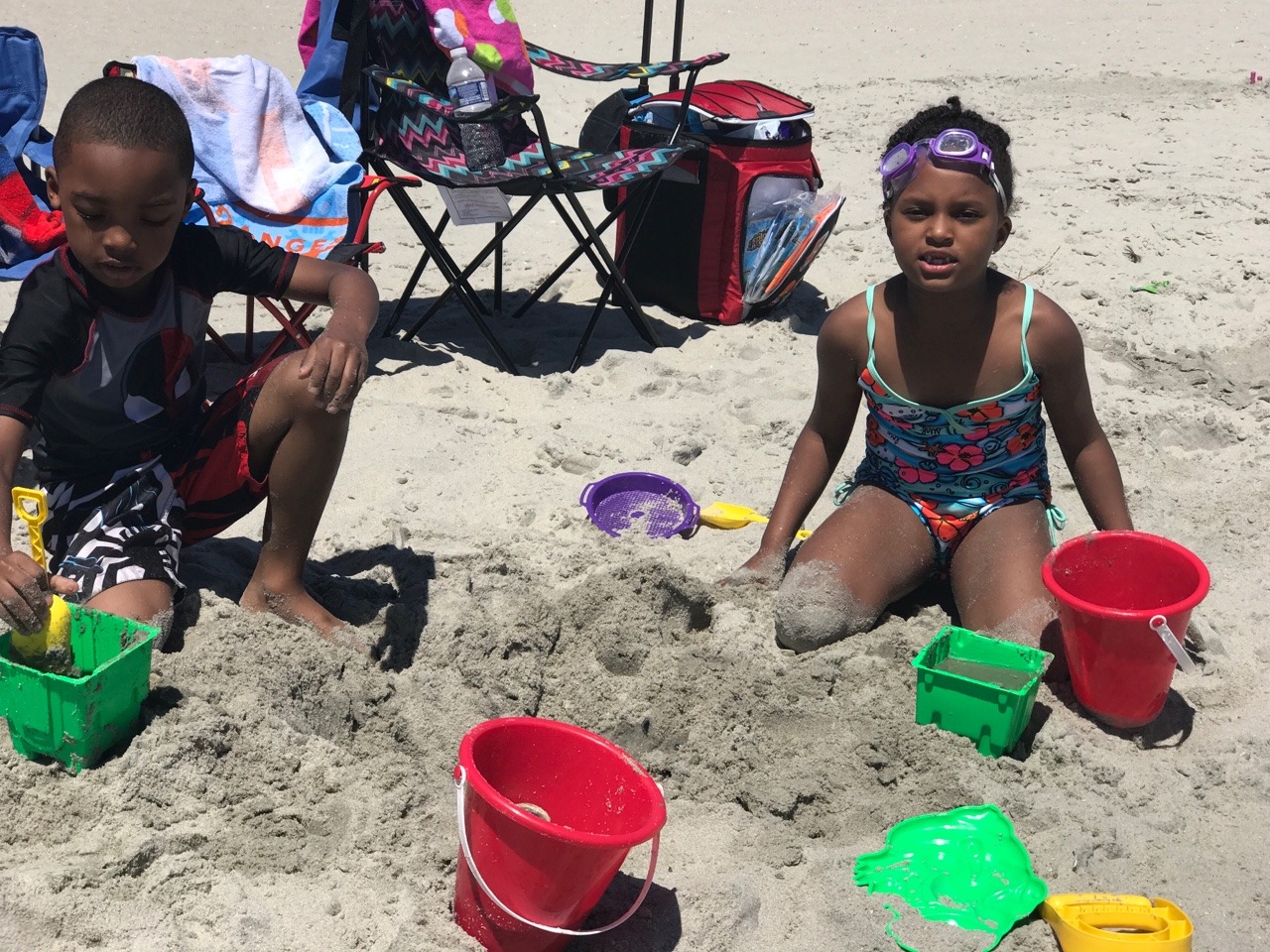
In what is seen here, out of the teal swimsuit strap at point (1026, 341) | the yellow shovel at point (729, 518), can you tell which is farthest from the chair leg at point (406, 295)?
the teal swimsuit strap at point (1026, 341)

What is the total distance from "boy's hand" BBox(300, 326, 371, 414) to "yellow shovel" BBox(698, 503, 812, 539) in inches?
54.7

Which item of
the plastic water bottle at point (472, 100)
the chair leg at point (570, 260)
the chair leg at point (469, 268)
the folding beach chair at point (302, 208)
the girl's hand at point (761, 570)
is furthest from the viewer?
the plastic water bottle at point (472, 100)

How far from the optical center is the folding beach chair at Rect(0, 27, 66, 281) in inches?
158

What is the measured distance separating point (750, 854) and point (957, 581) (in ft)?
3.37

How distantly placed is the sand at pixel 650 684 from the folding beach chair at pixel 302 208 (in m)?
0.46

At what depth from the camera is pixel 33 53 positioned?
4297 millimetres

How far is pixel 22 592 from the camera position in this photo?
2.21 meters

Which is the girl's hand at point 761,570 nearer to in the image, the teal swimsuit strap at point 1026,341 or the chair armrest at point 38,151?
the teal swimsuit strap at point 1026,341

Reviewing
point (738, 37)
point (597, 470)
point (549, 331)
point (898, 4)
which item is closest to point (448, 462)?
point (597, 470)

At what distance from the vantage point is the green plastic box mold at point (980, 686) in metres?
2.57

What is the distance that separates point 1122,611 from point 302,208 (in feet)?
10.2

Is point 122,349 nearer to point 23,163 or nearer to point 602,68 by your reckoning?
point 23,163

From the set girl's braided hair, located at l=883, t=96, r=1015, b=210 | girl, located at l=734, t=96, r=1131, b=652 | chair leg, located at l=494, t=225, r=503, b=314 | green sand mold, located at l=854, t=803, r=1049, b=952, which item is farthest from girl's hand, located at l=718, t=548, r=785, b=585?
chair leg, located at l=494, t=225, r=503, b=314

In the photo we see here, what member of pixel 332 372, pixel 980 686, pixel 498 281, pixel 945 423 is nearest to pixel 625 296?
pixel 498 281
